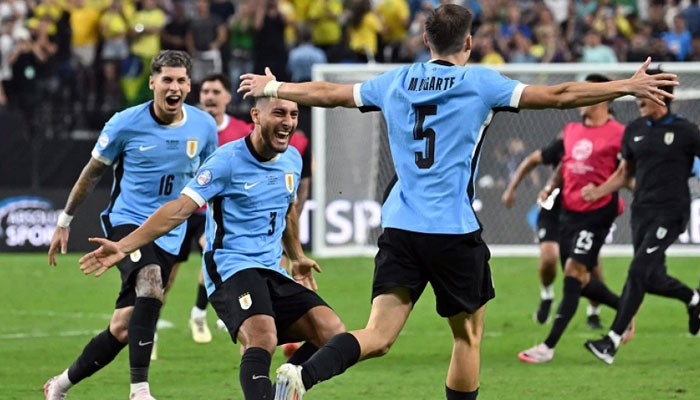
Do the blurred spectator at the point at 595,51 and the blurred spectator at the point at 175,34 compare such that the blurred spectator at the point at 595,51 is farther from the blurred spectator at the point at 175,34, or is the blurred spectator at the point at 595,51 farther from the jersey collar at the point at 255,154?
the jersey collar at the point at 255,154

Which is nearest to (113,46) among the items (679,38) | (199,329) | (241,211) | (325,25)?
(325,25)

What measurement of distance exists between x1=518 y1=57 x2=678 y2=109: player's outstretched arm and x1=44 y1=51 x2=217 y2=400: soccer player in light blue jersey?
3108 millimetres

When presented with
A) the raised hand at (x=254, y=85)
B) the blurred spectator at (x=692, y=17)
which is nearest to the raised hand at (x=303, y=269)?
the raised hand at (x=254, y=85)

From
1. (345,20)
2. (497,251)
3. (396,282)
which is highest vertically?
(345,20)

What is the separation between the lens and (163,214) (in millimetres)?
7176

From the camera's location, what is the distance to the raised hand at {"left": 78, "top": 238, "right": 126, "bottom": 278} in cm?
679

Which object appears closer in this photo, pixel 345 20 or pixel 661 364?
pixel 661 364

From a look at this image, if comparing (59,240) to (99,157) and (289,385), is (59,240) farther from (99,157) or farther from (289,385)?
(289,385)

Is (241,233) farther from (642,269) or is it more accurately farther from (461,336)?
(642,269)

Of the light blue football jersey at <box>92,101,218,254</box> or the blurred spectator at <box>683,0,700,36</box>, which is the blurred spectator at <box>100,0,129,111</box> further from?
the light blue football jersey at <box>92,101,218,254</box>

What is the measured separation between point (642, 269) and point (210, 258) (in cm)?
438

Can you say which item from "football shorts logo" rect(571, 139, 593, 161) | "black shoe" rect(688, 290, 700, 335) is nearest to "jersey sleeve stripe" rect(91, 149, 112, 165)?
"football shorts logo" rect(571, 139, 593, 161)

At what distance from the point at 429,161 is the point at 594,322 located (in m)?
6.78

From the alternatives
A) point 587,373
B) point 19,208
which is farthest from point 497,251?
point 587,373
